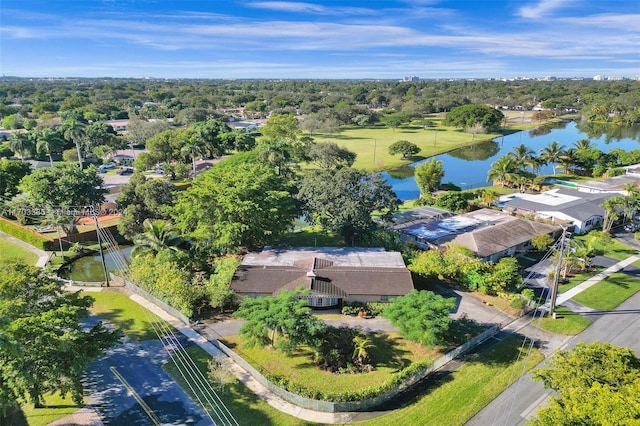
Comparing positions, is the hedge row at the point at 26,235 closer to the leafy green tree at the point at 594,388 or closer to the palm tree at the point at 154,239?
the palm tree at the point at 154,239

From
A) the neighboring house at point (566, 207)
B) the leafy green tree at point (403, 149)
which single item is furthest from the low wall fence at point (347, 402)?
the leafy green tree at point (403, 149)

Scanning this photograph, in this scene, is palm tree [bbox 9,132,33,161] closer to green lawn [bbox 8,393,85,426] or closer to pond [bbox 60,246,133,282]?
pond [bbox 60,246,133,282]

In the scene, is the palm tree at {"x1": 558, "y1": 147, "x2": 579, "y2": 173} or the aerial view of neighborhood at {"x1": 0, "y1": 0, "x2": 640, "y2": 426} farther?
the palm tree at {"x1": 558, "y1": 147, "x2": 579, "y2": 173}

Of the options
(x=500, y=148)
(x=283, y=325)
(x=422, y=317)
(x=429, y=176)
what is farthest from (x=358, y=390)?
(x=500, y=148)

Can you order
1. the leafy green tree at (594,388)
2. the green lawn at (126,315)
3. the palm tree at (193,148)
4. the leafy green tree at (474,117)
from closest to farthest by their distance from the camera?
the leafy green tree at (594,388) < the green lawn at (126,315) < the palm tree at (193,148) < the leafy green tree at (474,117)

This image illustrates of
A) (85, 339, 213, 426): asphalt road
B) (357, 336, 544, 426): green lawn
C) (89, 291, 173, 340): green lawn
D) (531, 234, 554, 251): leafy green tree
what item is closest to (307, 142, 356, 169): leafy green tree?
(531, 234, 554, 251): leafy green tree

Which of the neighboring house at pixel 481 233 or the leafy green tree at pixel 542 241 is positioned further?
the leafy green tree at pixel 542 241

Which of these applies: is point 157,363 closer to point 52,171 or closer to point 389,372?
point 389,372

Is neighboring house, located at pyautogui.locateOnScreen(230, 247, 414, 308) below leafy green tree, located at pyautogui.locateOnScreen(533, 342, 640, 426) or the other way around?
below

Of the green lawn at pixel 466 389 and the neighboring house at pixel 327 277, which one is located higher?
the neighboring house at pixel 327 277
